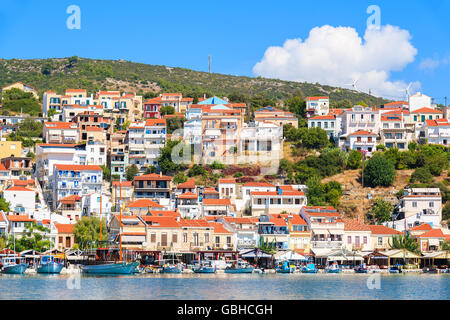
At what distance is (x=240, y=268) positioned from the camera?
67188 millimetres

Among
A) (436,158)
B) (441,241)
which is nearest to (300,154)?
(436,158)

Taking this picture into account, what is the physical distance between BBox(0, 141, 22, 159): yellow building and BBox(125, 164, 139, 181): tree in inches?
566

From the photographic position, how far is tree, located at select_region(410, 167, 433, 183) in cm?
8888

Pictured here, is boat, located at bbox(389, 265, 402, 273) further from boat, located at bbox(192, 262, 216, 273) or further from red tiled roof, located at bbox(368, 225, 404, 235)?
boat, located at bbox(192, 262, 216, 273)

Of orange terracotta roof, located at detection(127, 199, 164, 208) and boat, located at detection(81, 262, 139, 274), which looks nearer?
boat, located at detection(81, 262, 139, 274)

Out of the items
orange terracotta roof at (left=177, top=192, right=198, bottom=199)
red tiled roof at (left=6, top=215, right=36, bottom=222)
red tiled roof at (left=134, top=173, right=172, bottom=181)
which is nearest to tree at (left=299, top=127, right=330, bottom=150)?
red tiled roof at (left=134, top=173, right=172, bottom=181)

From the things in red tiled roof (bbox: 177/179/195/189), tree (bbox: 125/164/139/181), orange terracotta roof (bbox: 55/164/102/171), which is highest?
orange terracotta roof (bbox: 55/164/102/171)

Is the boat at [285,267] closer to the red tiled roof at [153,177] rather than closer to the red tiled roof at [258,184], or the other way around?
the red tiled roof at [258,184]

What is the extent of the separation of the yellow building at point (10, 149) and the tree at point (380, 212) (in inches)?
1800

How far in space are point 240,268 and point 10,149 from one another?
4337 centimetres

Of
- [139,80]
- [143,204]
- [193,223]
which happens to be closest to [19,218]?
[143,204]

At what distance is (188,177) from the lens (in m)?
93.4

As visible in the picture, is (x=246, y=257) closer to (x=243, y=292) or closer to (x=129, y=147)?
(x=243, y=292)
